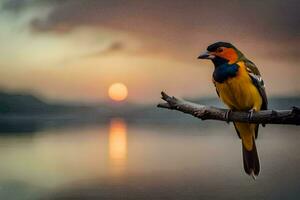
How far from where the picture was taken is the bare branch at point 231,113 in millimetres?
1489

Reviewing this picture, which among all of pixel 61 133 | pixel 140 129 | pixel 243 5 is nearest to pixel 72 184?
pixel 61 133

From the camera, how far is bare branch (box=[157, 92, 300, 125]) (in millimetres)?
1489

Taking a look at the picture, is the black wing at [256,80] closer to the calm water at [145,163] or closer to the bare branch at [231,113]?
the bare branch at [231,113]

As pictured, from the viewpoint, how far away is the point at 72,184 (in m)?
2.11

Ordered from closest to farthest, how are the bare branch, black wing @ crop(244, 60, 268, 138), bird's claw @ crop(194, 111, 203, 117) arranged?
the bare branch → bird's claw @ crop(194, 111, 203, 117) → black wing @ crop(244, 60, 268, 138)

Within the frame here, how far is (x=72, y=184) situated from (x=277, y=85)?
93 centimetres

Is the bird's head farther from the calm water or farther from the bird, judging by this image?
the calm water

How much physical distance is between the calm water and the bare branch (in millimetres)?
351

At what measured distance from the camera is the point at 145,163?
84.0 inches

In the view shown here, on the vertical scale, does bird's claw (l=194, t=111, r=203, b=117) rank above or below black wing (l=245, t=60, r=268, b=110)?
below

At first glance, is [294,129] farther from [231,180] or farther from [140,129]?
[140,129]

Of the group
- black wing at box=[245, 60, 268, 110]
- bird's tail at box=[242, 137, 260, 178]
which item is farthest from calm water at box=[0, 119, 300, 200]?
black wing at box=[245, 60, 268, 110]

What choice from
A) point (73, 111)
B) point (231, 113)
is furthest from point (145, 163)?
point (231, 113)

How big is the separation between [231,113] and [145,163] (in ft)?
1.75
